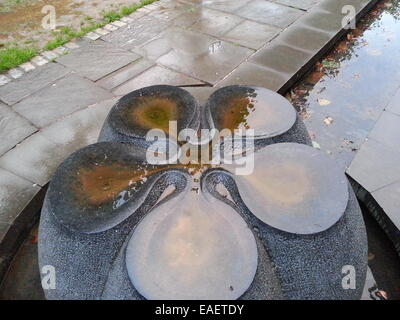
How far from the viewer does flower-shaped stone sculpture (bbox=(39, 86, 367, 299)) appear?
256 centimetres

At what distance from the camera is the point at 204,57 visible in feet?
20.1

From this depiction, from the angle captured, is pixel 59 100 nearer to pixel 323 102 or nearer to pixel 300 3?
pixel 323 102

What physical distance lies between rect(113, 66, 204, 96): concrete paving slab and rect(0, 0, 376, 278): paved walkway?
2cm

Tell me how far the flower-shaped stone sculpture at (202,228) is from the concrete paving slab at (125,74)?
95.3 inches

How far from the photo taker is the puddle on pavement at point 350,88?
4984 millimetres

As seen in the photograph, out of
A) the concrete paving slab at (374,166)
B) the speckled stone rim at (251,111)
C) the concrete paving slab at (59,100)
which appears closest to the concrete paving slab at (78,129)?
the concrete paving slab at (59,100)

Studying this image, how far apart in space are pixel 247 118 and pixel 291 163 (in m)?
0.73

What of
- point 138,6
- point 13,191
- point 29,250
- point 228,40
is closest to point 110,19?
point 138,6

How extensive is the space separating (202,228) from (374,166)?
8.14 feet

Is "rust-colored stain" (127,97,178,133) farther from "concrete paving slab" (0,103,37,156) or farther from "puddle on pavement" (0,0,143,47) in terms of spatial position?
"puddle on pavement" (0,0,143,47)

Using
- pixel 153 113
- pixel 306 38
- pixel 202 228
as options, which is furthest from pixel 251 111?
pixel 306 38

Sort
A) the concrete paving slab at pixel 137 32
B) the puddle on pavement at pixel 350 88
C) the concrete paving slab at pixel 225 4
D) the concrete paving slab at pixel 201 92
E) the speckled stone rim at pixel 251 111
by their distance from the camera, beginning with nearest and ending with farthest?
the speckled stone rim at pixel 251 111 < the puddle on pavement at pixel 350 88 < the concrete paving slab at pixel 201 92 < the concrete paving slab at pixel 137 32 < the concrete paving slab at pixel 225 4

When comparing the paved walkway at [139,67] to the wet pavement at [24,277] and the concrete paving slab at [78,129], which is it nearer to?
the concrete paving slab at [78,129]

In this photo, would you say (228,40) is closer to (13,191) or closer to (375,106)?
(375,106)
